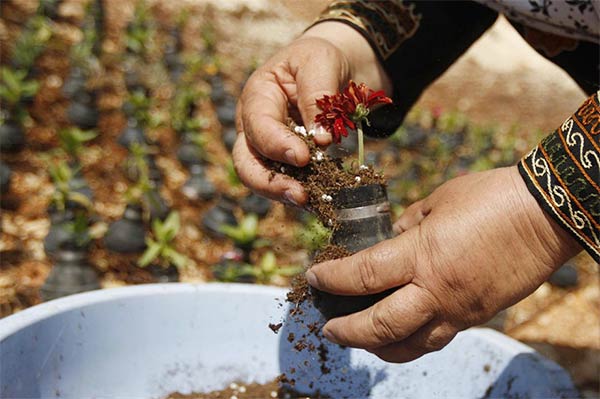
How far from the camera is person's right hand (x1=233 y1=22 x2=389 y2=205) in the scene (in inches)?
40.6

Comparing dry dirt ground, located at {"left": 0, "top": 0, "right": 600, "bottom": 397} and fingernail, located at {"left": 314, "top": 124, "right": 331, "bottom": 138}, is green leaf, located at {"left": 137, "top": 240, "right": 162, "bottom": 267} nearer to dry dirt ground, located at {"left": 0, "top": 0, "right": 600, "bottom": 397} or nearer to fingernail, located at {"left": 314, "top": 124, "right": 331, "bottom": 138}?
fingernail, located at {"left": 314, "top": 124, "right": 331, "bottom": 138}

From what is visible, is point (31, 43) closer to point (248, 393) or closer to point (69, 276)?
point (69, 276)

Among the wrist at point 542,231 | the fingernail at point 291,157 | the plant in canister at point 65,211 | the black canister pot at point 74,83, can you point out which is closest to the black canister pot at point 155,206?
the plant in canister at point 65,211

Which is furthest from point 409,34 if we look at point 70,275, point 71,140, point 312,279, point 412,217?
point 71,140

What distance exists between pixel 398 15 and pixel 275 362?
86 centimetres

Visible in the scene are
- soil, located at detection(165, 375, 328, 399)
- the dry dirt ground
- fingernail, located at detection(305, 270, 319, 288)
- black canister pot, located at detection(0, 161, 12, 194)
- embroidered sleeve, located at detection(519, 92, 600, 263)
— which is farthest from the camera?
the dry dirt ground

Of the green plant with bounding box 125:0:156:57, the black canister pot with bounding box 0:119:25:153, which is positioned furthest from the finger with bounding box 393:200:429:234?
the green plant with bounding box 125:0:156:57

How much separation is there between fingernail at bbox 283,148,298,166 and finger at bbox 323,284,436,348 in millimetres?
270

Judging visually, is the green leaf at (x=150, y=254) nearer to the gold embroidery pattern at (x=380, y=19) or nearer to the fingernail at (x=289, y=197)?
the gold embroidery pattern at (x=380, y=19)

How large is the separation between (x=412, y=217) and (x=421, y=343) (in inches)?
11.3

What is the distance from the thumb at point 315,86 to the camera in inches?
40.9

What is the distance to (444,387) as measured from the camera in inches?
48.5

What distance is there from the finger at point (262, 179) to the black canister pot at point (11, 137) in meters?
2.00

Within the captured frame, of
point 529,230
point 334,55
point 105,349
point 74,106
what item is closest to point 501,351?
point 529,230
